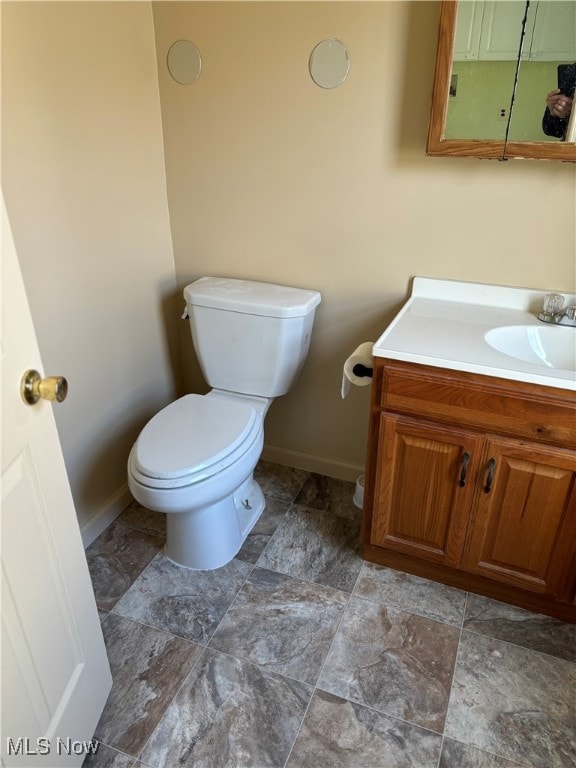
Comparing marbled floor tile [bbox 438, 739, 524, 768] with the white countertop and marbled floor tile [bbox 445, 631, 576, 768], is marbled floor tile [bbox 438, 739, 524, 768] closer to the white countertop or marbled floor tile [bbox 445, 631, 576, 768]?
marbled floor tile [bbox 445, 631, 576, 768]

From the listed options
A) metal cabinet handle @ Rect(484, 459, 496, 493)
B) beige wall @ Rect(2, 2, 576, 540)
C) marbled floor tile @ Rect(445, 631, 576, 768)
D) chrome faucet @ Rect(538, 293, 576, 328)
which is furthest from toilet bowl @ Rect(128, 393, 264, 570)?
chrome faucet @ Rect(538, 293, 576, 328)

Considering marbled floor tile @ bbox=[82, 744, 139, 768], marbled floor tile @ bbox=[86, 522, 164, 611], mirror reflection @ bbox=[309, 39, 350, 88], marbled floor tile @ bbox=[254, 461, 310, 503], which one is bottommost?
marbled floor tile @ bbox=[82, 744, 139, 768]

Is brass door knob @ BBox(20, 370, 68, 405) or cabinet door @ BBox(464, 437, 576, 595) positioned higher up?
brass door knob @ BBox(20, 370, 68, 405)

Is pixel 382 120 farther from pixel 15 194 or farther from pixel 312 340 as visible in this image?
pixel 15 194

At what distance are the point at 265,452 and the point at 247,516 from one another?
1.36ft

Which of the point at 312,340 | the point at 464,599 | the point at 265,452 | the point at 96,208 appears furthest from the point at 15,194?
the point at 464,599

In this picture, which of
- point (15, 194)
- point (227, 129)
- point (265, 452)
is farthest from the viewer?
point (265, 452)

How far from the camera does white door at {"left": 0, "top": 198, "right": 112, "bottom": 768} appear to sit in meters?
0.91

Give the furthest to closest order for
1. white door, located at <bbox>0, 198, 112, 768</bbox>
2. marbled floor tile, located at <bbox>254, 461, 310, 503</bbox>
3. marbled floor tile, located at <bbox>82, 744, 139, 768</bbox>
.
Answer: marbled floor tile, located at <bbox>254, 461, 310, 503</bbox>
marbled floor tile, located at <bbox>82, 744, 139, 768</bbox>
white door, located at <bbox>0, 198, 112, 768</bbox>

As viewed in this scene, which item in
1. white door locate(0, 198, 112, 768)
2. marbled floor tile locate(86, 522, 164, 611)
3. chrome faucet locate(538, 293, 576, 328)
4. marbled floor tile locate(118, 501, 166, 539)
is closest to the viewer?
white door locate(0, 198, 112, 768)

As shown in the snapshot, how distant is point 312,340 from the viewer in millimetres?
2047

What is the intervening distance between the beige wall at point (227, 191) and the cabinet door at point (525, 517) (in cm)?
59

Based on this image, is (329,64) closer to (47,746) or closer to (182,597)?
(182,597)

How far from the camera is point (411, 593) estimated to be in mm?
1719
